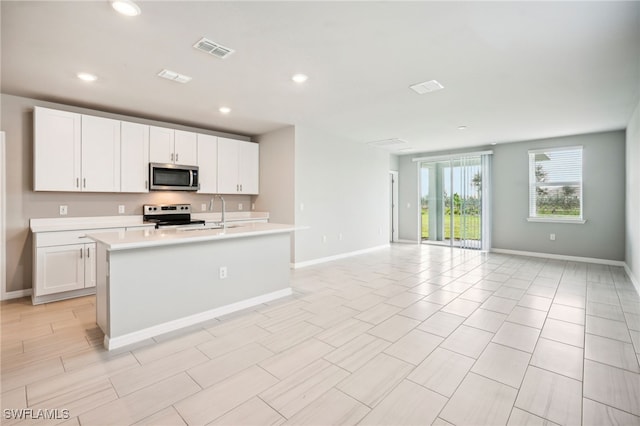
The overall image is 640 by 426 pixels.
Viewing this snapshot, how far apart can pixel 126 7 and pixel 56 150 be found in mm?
2744

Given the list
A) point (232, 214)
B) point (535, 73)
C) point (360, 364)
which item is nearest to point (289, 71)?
point (535, 73)

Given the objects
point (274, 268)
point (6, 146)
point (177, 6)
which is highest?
point (177, 6)

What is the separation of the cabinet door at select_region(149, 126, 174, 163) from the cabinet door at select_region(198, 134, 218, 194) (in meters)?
0.50

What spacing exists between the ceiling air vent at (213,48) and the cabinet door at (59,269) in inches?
116

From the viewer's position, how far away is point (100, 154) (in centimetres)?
419

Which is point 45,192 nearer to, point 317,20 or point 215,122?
point 215,122

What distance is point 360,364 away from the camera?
7.41 ft

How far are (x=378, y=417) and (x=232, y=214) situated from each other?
16.0 ft

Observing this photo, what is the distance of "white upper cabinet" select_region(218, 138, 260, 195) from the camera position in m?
5.53

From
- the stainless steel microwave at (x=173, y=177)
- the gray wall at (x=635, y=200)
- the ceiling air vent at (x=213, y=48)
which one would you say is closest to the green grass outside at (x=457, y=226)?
the gray wall at (x=635, y=200)

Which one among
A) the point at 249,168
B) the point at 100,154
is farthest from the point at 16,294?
the point at 249,168

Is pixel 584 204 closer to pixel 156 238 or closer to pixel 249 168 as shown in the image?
pixel 249 168

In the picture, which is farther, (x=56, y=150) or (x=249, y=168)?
(x=249, y=168)

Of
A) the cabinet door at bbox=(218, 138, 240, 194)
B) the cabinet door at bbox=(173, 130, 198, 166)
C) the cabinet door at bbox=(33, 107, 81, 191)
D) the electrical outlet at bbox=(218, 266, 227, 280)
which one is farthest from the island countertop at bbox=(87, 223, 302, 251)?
the cabinet door at bbox=(218, 138, 240, 194)
